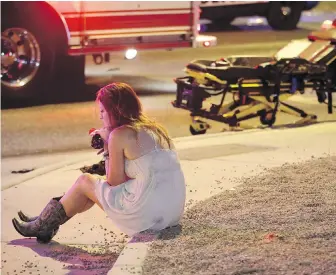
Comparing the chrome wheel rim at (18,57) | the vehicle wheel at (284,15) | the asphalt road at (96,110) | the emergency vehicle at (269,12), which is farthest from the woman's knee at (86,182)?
the vehicle wheel at (284,15)

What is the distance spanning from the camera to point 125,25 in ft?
36.9

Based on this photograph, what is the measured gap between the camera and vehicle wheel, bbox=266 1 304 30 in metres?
20.6

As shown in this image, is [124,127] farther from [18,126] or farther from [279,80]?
[18,126]

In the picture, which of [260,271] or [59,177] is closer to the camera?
[260,271]

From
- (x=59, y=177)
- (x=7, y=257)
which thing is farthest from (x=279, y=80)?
(x=7, y=257)

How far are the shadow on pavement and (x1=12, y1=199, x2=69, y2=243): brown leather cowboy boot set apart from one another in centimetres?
7

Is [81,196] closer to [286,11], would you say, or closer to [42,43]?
[42,43]

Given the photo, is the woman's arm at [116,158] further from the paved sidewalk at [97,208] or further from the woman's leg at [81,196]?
the paved sidewalk at [97,208]

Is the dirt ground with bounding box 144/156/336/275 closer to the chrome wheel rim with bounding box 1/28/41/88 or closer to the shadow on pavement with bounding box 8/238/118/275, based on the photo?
the shadow on pavement with bounding box 8/238/118/275

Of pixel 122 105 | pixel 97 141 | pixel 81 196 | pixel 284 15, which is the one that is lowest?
pixel 284 15

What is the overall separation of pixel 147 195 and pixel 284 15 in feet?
52.5

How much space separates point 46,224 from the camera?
5707mm

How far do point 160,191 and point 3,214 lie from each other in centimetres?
155

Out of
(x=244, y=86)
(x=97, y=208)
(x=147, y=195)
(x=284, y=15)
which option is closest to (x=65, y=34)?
(x=244, y=86)
